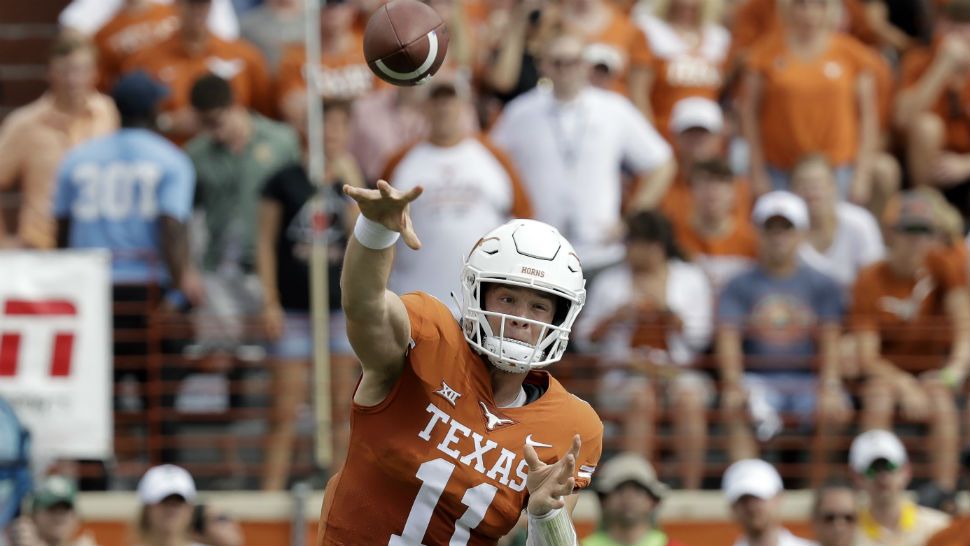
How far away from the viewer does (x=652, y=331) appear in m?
9.58

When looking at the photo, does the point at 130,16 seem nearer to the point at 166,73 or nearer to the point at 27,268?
the point at 166,73

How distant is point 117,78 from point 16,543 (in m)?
3.87

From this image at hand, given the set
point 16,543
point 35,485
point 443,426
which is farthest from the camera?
point 35,485

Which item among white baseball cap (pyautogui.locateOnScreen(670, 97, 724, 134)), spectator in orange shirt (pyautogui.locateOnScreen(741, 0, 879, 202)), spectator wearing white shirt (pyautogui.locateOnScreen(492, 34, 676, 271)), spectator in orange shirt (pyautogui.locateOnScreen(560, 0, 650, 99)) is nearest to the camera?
spectator wearing white shirt (pyautogui.locateOnScreen(492, 34, 676, 271))

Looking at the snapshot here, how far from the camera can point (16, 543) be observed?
8266 mm

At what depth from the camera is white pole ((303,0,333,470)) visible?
9531 millimetres

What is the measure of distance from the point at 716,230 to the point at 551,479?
17.5 ft

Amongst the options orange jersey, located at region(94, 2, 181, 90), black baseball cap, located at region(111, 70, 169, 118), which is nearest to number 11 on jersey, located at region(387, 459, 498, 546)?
black baseball cap, located at region(111, 70, 169, 118)

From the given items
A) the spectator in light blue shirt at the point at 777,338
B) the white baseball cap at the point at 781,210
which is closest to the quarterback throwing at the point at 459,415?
the spectator in light blue shirt at the point at 777,338

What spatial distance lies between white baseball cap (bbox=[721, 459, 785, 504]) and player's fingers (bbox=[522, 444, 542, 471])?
144 inches

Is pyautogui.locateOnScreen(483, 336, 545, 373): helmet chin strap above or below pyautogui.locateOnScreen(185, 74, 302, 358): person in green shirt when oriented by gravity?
below

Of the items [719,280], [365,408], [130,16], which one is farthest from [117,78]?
[365,408]

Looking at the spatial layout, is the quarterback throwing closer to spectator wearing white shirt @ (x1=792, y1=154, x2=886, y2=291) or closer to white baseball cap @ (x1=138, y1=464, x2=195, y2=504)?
white baseball cap @ (x1=138, y1=464, x2=195, y2=504)

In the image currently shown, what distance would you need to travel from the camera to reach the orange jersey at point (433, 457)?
5.36 metres
